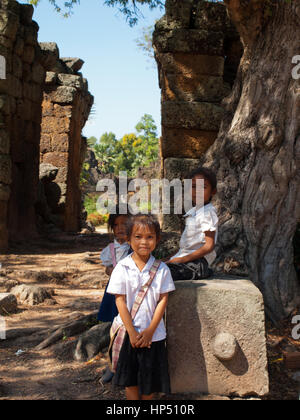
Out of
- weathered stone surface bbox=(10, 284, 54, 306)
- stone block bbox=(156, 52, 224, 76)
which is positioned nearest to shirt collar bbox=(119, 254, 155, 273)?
weathered stone surface bbox=(10, 284, 54, 306)

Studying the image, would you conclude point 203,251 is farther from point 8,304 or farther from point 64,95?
point 64,95

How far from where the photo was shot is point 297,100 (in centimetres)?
449

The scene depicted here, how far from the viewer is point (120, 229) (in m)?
3.32

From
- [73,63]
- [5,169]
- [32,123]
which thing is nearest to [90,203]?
[73,63]

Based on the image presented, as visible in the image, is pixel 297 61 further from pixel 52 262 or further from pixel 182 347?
pixel 52 262

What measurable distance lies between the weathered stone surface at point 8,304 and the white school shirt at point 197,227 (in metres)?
2.65

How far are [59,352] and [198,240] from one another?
169 centimetres

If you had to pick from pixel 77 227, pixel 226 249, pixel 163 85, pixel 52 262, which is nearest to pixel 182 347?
pixel 226 249

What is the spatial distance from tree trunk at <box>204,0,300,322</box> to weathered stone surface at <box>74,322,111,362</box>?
136 centimetres

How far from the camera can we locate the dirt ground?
3.11 meters

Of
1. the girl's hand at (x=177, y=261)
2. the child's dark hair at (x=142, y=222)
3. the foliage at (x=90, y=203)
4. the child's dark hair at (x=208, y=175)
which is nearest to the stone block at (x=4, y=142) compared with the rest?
the child's dark hair at (x=208, y=175)

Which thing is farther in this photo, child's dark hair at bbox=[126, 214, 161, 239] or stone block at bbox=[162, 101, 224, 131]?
stone block at bbox=[162, 101, 224, 131]

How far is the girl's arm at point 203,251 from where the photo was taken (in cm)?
302

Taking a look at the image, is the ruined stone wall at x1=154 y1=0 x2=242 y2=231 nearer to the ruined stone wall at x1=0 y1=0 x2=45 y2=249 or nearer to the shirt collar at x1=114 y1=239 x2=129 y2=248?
the ruined stone wall at x1=0 y1=0 x2=45 y2=249
